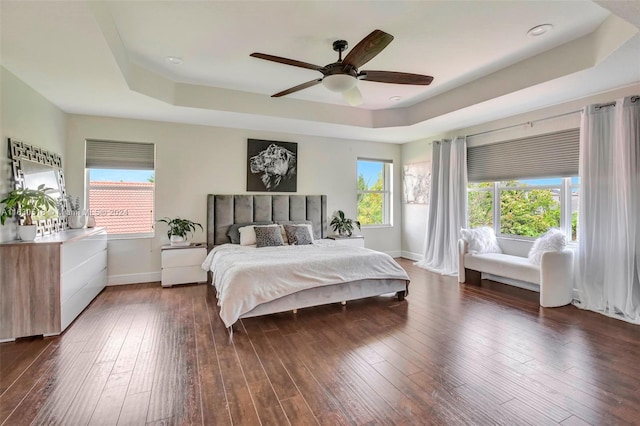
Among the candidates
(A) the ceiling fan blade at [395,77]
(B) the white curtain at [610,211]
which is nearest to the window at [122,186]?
(A) the ceiling fan blade at [395,77]

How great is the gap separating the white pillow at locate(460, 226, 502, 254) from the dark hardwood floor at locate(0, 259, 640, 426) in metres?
1.29

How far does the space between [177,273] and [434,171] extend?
465 cm

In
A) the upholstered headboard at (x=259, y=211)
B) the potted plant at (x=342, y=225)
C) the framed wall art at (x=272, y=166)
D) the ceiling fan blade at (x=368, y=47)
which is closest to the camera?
the ceiling fan blade at (x=368, y=47)

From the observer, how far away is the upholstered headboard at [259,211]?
16.6 ft

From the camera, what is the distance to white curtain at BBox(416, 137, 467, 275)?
5278 millimetres

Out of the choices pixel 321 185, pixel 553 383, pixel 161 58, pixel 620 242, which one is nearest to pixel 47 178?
pixel 161 58

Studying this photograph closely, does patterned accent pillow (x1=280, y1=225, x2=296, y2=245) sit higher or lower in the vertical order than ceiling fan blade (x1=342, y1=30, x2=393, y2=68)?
lower

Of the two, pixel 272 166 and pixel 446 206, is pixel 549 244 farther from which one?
pixel 272 166

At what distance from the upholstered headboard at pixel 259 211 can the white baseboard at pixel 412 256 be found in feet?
6.71

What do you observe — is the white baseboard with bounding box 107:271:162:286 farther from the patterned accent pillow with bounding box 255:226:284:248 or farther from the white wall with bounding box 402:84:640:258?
the white wall with bounding box 402:84:640:258

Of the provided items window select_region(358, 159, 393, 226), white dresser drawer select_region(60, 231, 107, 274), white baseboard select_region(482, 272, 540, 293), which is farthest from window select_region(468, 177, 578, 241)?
white dresser drawer select_region(60, 231, 107, 274)

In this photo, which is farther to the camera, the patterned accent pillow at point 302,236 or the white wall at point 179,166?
the patterned accent pillow at point 302,236

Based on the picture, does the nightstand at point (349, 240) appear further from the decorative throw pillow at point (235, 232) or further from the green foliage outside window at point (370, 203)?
the decorative throw pillow at point (235, 232)

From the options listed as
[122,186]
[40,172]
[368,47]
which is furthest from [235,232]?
[368,47]
